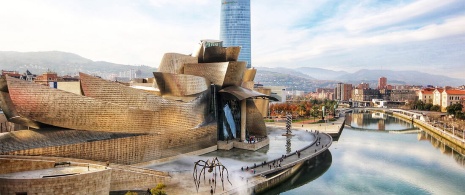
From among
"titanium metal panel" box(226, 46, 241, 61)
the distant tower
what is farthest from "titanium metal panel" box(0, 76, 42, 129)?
the distant tower

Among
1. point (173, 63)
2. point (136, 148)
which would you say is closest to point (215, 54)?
point (173, 63)

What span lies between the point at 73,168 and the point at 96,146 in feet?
10.5

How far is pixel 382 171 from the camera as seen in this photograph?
109 ft

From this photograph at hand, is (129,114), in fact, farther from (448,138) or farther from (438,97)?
(438,97)

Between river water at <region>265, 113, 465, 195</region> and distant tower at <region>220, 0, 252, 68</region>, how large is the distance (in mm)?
135008

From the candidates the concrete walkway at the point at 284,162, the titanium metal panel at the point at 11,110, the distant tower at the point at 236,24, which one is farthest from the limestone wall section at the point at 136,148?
the distant tower at the point at 236,24

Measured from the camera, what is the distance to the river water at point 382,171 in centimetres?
2797

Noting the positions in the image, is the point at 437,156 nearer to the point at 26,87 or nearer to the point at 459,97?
the point at 26,87

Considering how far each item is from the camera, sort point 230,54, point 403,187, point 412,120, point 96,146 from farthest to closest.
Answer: point 412,120
point 230,54
point 403,187
point 96,146

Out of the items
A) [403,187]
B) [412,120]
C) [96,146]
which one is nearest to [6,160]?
[96,146]

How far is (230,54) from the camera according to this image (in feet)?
126

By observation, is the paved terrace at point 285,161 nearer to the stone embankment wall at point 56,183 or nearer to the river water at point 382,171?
the river water at point 382,171

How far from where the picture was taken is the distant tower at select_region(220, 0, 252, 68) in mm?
180750

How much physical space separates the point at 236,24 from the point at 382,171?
155m
